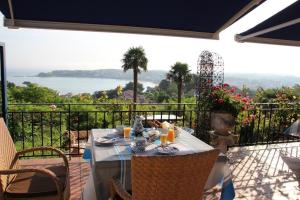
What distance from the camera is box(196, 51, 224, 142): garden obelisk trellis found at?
5355mm

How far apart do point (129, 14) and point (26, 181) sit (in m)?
1.97

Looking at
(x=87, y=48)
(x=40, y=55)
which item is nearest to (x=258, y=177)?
(x=40, y=55)

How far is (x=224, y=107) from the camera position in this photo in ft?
16.4

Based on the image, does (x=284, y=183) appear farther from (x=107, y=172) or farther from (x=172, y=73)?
(x=172, y=73)

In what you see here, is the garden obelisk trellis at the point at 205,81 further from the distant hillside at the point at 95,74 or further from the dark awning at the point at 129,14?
the distant hillside at the point at 95,74

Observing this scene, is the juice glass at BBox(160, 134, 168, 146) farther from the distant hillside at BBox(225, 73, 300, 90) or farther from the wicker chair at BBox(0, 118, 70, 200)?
the distant hillside at BBox(225, 73, 300, 90)

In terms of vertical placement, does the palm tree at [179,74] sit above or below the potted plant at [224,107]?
above

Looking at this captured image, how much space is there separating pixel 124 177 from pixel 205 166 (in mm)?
659

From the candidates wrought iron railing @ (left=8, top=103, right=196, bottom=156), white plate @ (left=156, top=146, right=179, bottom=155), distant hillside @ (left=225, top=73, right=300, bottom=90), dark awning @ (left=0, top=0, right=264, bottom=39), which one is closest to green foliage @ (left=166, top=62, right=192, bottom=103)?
distant hillside @ (left=225, top=73, right=300, bottom=90)

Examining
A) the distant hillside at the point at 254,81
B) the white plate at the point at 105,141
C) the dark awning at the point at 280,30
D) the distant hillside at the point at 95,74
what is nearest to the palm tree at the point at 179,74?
the distant hillside at the point at 254,81

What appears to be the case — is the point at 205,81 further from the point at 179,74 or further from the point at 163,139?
the point at 179,74

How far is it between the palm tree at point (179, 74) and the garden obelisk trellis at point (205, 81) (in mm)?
19714

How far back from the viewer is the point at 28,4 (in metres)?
2.63

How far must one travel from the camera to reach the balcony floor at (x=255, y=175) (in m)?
3.40
